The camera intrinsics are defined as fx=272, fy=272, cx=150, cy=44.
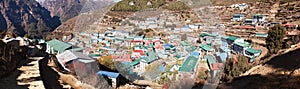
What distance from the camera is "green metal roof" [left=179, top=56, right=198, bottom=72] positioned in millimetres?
1310

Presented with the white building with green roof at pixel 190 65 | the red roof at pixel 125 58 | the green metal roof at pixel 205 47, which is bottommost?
the white building with green roof at pixel 190 65

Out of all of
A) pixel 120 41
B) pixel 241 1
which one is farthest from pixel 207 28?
pixel 241 1

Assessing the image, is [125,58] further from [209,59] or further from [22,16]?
[22,16]

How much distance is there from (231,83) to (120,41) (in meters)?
3.51

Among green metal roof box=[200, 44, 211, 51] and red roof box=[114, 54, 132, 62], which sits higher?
green metal roof box=[200, 44, 211, 51]

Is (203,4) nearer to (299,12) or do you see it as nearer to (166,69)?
(166,69)

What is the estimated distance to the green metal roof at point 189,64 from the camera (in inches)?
51.6

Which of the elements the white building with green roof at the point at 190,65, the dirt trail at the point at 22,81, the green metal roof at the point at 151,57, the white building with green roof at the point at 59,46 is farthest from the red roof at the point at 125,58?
the dirt trail at the point at 22,81

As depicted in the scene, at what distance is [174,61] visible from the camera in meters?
1.40

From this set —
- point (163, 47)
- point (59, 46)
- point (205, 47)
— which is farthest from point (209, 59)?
point (59, 46)

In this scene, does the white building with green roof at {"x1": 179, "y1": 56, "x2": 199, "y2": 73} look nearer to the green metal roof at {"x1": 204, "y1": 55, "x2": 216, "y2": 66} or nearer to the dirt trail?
the green metal roof at {"x1": 204, "y1": 55, "x2": 216, "y2": 66}

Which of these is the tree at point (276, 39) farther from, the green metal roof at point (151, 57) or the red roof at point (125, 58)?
the red roof at point (125, 58)

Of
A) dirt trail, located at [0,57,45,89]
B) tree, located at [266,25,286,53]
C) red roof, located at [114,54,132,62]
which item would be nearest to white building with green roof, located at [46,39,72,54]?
dirt trail, located at [0,57,45,89]

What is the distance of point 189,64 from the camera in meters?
1.35
